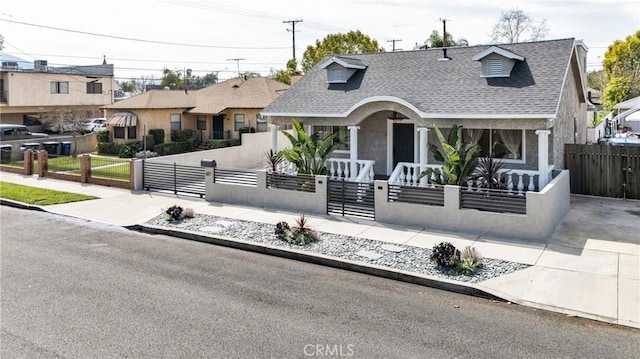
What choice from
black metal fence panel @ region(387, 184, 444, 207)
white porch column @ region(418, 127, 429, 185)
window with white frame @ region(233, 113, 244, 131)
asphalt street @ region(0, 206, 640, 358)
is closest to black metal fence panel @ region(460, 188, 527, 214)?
black metal fence panel @ region(387, 184, 444, 207)

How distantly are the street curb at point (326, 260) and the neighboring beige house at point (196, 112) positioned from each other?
766 inches

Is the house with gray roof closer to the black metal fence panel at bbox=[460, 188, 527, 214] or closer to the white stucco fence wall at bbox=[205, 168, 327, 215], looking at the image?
the black metal fence panel at bbox=[460, 188, 527, 214]

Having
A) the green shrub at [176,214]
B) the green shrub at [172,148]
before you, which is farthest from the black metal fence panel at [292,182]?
the green shrub at [172,148]

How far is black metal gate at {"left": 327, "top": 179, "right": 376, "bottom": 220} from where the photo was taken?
1527 cm

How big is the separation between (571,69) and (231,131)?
22297 mm

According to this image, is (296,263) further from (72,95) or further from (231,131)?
(72,95)

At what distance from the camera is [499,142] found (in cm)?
1730

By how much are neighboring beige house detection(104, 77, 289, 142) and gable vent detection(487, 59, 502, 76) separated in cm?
1786

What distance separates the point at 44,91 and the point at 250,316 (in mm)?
47379

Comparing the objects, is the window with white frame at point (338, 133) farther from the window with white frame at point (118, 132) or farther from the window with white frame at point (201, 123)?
the window with white frame at point (118, 132)

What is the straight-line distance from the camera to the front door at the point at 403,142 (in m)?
19.2

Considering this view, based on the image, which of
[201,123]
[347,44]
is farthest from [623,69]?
[201,123]

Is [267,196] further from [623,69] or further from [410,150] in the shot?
[623,69]

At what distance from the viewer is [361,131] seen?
20.2 meters
